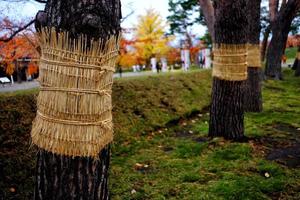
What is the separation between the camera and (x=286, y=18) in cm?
1482

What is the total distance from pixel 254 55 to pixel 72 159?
7.02 metres

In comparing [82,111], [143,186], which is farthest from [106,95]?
[143,186]

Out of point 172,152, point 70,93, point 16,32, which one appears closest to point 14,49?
point 16,32

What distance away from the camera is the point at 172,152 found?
4.94 m

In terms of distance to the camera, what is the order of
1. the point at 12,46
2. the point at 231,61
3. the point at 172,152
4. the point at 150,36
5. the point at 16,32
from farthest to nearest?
the point at 150,36 < the point at 12,46 < the point at 16,32 < the point at 231,61 < the point at 172,152

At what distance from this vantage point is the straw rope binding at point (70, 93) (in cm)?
187

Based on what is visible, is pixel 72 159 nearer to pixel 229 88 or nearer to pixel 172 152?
pixel 172 152

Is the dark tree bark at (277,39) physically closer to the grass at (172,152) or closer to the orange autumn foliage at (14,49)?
the grass at (172,152)

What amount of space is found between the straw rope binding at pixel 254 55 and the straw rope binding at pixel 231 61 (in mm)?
2807

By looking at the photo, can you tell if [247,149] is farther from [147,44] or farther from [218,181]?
[147,44]

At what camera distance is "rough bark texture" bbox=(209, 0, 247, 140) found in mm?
5195

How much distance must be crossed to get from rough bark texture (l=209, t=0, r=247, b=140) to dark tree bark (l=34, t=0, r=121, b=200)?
11.9 ft

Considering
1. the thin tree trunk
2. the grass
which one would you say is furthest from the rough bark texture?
the thin tree trunk

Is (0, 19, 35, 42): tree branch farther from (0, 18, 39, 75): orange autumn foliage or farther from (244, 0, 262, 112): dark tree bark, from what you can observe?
(244, 0, 262, 112): dark tree bark
